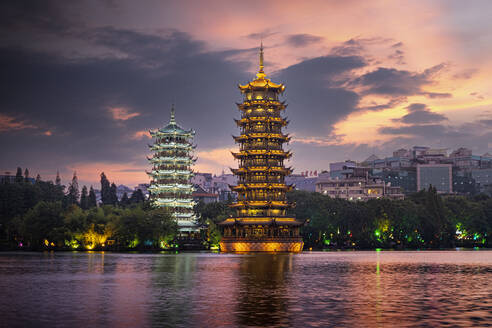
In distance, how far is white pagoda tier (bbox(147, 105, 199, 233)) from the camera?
466ft

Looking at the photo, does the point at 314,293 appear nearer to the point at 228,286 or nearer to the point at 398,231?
the point at 228,286

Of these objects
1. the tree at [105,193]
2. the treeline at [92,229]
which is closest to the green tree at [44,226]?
the treeline at [92,229]

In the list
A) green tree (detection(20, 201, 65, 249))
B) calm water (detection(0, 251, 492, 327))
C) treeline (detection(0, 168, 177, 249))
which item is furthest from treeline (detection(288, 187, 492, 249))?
calm water (detection(0, 251, 492, 327))

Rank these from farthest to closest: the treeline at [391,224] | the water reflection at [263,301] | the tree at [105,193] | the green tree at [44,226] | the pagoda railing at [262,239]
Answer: the tree at [105,193]
the treeline at [391,224]
the green tree at [44,226]
the pagoda railing at [262,239]
the water reflection at [263,301]

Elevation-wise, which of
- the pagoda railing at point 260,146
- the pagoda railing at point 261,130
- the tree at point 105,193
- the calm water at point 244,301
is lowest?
the calm water at point 244,301

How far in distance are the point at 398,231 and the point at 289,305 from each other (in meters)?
121

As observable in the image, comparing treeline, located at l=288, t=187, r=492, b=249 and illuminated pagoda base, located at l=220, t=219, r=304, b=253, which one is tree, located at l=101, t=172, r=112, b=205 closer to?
treeline, located at l=288, t=187, r=492, b=249

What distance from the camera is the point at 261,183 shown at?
111438 mm

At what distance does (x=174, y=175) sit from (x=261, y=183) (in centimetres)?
3843

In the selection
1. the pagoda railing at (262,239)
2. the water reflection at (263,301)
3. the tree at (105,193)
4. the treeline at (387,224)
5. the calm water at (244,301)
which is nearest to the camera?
the calm water at (244,301)

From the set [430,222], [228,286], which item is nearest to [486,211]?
[430,222]

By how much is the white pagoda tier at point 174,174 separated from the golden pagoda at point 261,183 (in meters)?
27.5

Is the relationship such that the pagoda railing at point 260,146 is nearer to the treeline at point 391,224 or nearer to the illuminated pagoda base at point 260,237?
the illuminated pagoda base at point 260,237

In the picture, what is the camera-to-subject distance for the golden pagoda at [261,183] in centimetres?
10800
